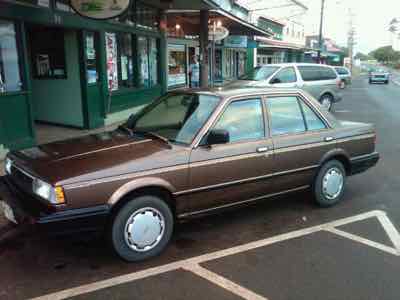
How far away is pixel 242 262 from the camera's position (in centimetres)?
395

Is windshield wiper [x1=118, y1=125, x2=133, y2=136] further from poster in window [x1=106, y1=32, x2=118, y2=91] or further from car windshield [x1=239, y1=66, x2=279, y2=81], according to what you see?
car windshield [x1=239, y1=66, x2=279, y2=81]

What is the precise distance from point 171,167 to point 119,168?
531 millimetres

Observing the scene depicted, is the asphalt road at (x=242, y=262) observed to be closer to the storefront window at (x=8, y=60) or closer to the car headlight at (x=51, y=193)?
the car headlight at (x=51, y=193)

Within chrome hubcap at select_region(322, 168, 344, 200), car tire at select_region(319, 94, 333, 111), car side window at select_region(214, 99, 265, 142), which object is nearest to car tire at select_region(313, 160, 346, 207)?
chrome hubcap at select_region(322, 168, 344, 200)

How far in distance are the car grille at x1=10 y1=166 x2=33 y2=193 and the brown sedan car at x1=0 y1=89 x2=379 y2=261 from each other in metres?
0.02

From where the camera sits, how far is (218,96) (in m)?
4.59

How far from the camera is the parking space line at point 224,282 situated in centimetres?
338

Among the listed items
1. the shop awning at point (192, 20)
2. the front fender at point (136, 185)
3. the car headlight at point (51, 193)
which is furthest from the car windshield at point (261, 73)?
the car headlight at point (51, 193)

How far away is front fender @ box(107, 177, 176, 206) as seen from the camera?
368 cm

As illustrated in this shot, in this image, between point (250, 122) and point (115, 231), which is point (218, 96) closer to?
point (250, 122)

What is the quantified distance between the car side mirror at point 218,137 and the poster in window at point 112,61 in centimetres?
777

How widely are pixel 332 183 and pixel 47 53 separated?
26.7 feet

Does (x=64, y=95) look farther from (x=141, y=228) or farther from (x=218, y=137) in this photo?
(x=141, y=228)

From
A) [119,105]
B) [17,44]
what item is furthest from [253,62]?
[17,44]
